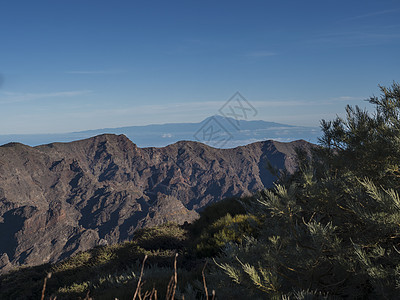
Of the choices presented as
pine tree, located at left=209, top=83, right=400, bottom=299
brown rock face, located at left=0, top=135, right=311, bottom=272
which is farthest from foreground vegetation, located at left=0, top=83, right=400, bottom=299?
brown rock face, located at left=0, top=135, right=311, bottom=272

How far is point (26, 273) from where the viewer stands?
11734 millimetres

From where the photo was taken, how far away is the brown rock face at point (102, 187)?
8706cm

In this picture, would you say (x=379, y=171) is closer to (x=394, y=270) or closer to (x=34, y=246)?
(x=394, y=270)

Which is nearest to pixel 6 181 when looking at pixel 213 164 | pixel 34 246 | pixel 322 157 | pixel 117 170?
pixel 34 246

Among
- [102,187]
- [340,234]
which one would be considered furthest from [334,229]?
[102,187]

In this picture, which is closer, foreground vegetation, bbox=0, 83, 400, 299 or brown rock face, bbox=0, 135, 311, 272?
foreground vegetation, bbox=0, 83, 400, 299

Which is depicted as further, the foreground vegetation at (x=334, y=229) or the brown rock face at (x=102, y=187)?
the brown rock face at (x=102, y=187)

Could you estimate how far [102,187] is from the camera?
4798 inches

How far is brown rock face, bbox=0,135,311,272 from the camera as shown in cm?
8706

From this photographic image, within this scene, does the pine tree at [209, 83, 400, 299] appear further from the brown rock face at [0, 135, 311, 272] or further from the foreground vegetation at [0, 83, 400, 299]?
the brown rock face at [0, 135, 311, 272]

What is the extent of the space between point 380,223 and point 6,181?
408 ft

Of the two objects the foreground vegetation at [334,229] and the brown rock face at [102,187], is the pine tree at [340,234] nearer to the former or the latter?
the foreground vegetation at [334,229]

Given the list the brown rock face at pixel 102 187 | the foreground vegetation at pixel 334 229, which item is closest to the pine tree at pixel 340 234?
the foreground vegetation at pixel 334 229

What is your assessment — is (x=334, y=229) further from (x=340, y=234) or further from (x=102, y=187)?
(x=102, y=187)
